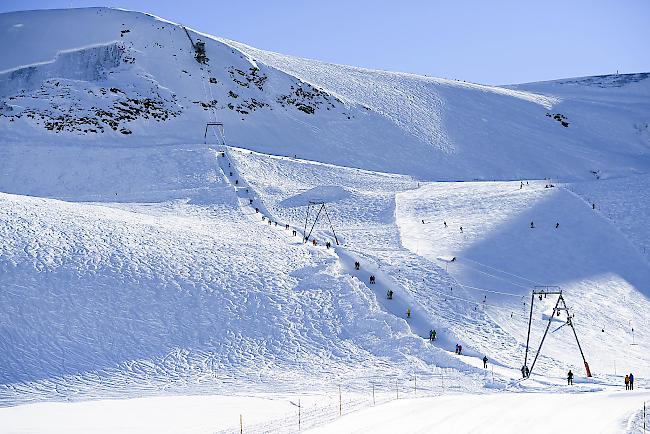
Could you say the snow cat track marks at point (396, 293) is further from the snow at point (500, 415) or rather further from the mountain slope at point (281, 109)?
the mountain slope at point (281, 109)

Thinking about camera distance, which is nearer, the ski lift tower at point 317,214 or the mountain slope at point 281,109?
the ski lift tower at point 317,214

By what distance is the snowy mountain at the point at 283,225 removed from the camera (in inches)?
1335

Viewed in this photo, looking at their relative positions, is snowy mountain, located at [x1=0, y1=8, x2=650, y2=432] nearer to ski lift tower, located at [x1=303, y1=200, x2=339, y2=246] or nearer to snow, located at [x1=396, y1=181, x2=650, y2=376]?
snow, located at [x1=396, y1=181, x2=650, y2=376]

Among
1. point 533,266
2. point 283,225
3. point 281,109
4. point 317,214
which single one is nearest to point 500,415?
point 533,266

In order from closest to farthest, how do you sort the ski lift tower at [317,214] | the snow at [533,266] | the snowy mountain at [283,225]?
the snowy mountain at [283,225] < the snow at [533,266] < the ski lift tower at [317,214]

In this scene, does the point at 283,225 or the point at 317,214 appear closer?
the point at 283,225

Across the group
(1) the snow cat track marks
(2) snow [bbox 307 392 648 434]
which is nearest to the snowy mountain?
(1) the snow cat track marks

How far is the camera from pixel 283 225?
55.0 m

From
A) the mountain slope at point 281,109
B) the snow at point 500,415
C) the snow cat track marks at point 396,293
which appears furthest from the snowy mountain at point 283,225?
the snow at point 500,415

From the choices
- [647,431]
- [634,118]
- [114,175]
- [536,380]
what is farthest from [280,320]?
[634,118]

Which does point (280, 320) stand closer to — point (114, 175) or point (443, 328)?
point (443, 328)

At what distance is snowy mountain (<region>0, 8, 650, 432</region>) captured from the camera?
111 ft

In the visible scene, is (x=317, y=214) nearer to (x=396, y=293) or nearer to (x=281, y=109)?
(x=396, y=293)

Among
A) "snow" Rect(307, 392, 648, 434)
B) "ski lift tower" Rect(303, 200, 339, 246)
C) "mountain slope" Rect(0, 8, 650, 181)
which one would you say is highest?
"mountain slope" Rect(0, 8, 650, 181)
